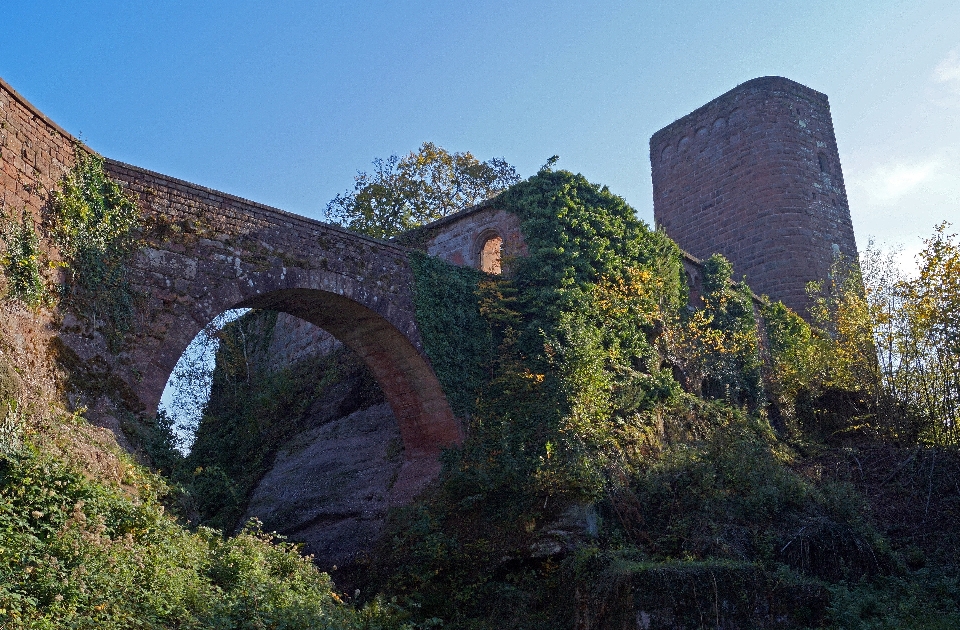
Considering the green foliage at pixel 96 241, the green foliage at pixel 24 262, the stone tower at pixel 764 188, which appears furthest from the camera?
the stone tower at pixel 764 188

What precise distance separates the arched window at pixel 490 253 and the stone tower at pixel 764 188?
9.06 m

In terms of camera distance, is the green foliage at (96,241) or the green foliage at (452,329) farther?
the green foliage at (452,329)

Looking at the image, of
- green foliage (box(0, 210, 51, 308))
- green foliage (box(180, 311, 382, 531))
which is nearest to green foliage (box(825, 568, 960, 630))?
green foliage (box(180, 311, 382, 531))

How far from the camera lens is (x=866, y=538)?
10656 millimetres

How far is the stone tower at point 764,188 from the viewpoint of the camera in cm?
2188

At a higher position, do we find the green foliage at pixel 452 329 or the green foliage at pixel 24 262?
the green foliage at pixel 452 329

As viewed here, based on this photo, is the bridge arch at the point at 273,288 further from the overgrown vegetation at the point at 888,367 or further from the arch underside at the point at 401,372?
the overgrown vegetation at the point at 888,367

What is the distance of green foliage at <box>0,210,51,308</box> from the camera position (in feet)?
27.7

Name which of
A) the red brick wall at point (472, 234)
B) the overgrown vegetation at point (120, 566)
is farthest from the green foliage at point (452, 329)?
the overgrown vegetation at point (120, 566)

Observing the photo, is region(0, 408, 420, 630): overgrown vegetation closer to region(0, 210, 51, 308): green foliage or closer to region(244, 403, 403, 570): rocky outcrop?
region(0, 210, 51, 308): green foliage

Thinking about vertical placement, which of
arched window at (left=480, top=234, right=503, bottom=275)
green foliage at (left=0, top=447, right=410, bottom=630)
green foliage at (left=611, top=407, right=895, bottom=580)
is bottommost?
green foliage at (left=0, top=447, right=410, bottom=630)

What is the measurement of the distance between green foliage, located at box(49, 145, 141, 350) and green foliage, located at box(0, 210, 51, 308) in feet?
1.03

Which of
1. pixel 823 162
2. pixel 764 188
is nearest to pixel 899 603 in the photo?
pixel 764 188

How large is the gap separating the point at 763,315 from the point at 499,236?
7.33 metres
